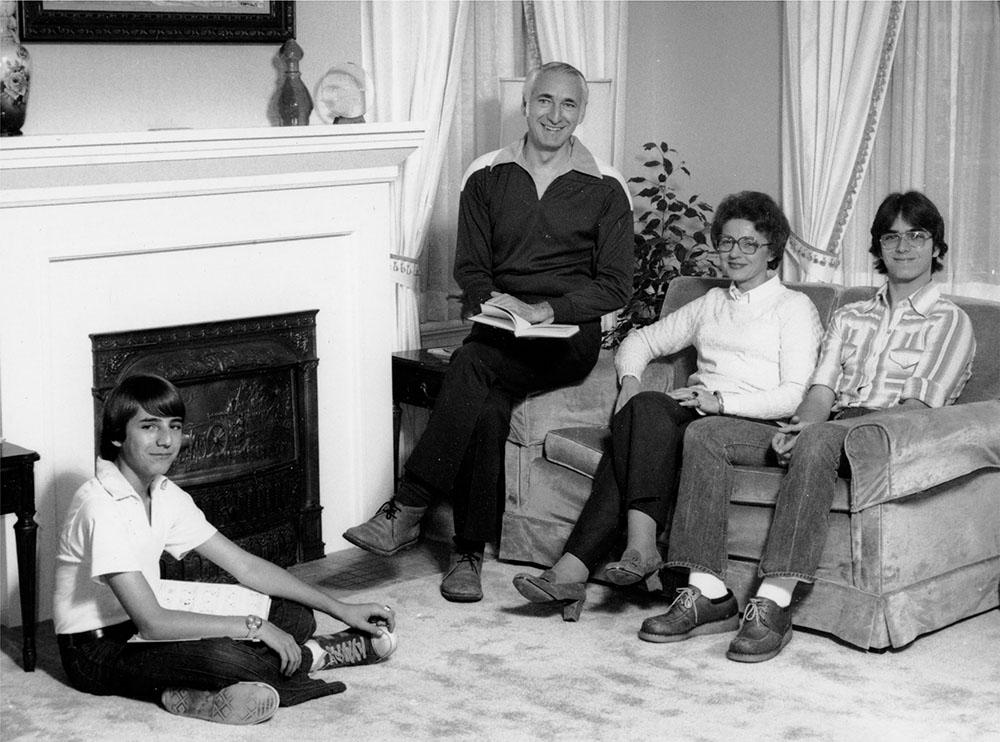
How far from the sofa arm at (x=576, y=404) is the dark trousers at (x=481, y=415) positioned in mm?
48

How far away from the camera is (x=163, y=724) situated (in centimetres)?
307

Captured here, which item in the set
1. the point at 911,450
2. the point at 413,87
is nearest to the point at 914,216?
the point at 911,450

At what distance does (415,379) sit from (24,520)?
4.74 ft

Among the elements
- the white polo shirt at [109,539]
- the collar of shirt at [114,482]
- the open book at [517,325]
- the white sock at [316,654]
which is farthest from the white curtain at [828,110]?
the collar of shirt at [114,482]

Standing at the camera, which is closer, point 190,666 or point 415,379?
point 190,666

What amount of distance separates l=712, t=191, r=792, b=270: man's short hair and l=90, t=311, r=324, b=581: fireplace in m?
1.25

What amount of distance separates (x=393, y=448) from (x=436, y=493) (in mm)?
736

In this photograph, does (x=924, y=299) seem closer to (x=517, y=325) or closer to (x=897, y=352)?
(x=897, y=352)

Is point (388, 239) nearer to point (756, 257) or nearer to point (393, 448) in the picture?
point (393, 448)

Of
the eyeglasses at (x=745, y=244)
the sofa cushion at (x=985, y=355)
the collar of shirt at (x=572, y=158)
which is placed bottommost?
the sofa cushion at (x=985, y=355)

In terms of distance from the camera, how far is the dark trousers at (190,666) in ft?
10.0

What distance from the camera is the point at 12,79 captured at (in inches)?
142

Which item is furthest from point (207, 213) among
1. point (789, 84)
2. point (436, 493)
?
point (789, 84)

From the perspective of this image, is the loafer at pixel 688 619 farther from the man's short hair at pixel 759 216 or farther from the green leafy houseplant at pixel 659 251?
the green leafy houseplant at pixel 659 251
